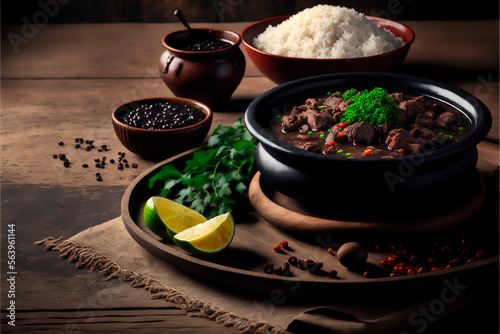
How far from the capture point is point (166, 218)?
2.00m

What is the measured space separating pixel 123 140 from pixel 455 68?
7.49 ft

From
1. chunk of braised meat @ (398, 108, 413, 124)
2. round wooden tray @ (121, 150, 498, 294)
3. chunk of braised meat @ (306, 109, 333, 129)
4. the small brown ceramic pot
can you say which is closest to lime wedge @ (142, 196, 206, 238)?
round wooden tray @ (121, 150, 498, 294)

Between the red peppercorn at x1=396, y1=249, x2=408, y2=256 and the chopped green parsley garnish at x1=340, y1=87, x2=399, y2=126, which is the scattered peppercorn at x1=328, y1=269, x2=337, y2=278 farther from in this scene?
the chopped green parsley garnish at x1=340, y1=87, x2=399, y2=126

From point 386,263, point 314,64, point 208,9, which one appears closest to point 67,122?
point 314,64

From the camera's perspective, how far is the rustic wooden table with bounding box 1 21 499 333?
1729 mm

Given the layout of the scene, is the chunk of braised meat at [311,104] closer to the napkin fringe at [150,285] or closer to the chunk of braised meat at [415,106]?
the chunk of braised meat at [415,106]

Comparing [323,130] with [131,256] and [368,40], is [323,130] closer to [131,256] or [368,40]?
[131,256]

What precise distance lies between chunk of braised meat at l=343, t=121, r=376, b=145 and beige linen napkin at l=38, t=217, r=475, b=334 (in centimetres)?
59

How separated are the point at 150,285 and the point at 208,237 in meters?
0.25

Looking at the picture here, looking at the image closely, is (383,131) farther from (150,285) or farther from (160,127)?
(160,127)

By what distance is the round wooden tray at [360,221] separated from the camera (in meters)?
1.92

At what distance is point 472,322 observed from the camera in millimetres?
1707

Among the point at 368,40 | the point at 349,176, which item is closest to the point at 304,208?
the point at 349,176

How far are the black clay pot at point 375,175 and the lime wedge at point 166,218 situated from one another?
33cm
